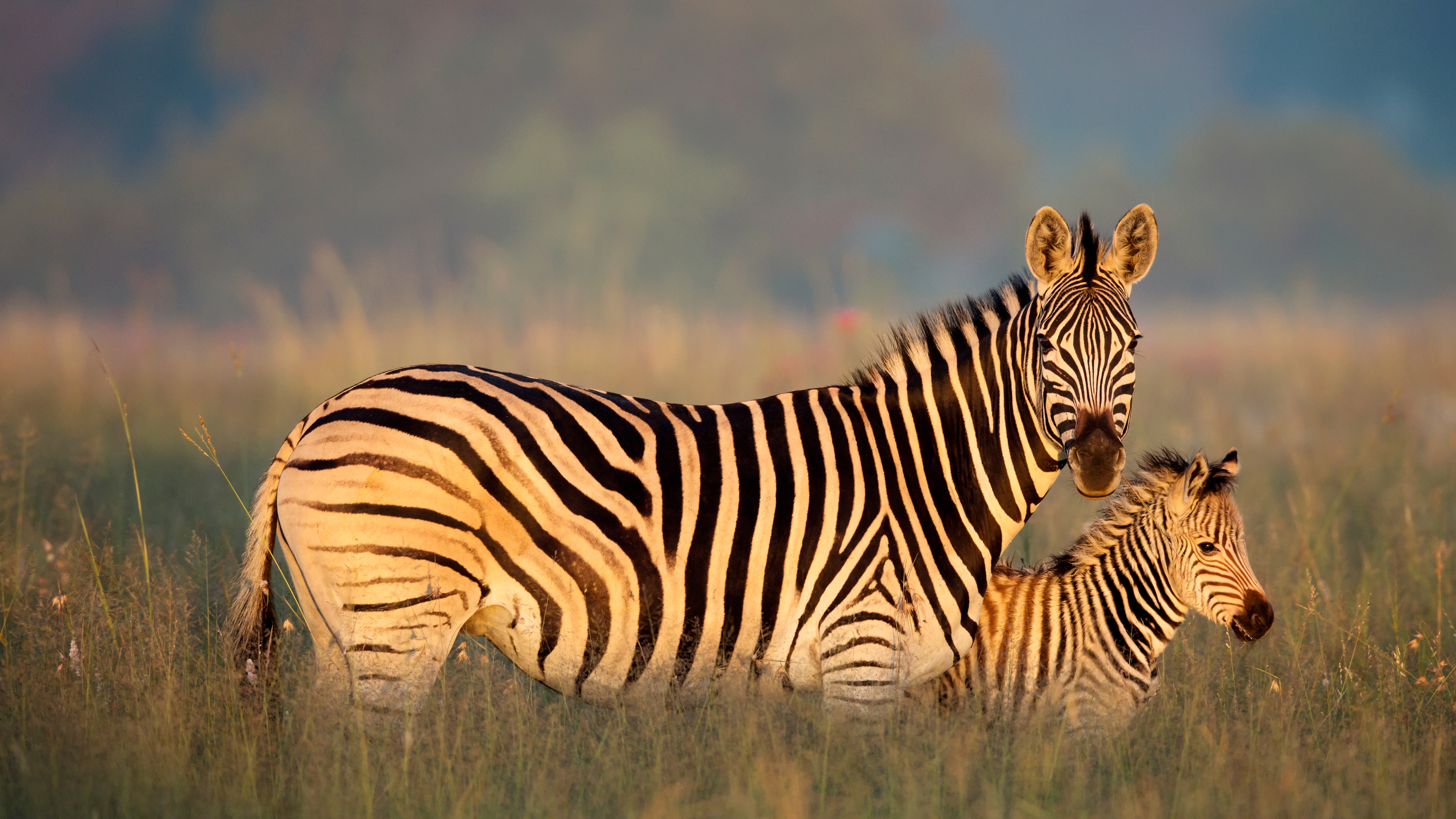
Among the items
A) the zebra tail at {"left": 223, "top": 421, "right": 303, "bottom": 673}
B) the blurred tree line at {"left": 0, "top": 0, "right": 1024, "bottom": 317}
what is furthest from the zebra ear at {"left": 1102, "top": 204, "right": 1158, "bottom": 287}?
the blurred tree line at {"left": 0, "top": 0, "right": 1024, "bottom": 317}

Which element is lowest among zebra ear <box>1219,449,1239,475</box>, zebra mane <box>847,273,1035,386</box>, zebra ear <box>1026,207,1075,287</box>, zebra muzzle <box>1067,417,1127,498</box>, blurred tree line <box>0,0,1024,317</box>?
zebra muzzle <box>1067,417,1127,498</box>

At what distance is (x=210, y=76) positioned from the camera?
38.1 metres

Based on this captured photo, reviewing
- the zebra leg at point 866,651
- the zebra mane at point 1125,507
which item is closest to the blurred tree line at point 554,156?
the zebra mane at point 1125,507

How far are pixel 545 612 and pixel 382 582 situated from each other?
573mm

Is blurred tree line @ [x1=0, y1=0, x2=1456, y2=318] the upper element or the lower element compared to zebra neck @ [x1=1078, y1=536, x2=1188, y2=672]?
upper

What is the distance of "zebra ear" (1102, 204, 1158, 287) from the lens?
409cm

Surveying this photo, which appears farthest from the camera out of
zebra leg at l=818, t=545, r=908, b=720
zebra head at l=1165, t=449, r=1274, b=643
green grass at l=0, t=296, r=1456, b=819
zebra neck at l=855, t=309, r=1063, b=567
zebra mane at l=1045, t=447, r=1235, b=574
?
zebra mane at l=1045, t=447, r=1235, b=574

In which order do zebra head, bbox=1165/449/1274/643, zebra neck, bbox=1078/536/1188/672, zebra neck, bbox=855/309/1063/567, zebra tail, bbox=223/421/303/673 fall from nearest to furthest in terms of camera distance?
1. zebra tail, bbox=223/421/303/673
2. zebra neck, bbox=855/309/1063/567
3. zebra head, bbox=1165/449/1274/643
4. zebra neck, bbox=1078/536/1188/672

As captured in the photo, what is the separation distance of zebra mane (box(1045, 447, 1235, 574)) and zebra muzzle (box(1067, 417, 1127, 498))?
3.19ft

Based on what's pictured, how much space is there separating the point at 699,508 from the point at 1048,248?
173cm

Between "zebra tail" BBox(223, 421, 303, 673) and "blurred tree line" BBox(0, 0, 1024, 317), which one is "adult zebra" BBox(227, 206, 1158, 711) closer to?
"zebra tail" BBox(223, 421, 303, 673)

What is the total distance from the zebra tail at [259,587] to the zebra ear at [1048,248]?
2.93 m

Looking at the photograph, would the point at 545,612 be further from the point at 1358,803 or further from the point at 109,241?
the point at 109,241

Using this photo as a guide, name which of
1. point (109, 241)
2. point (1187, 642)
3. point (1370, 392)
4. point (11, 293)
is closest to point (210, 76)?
point (109, 241)
